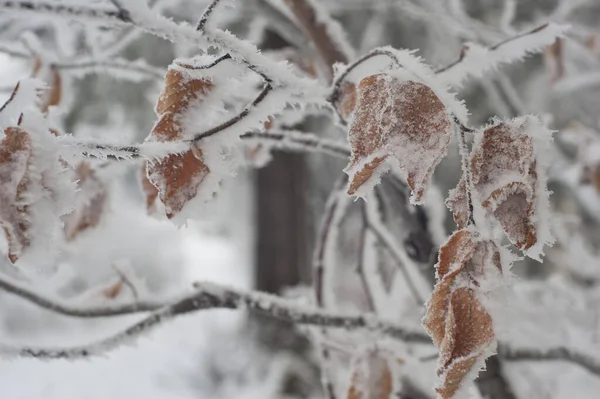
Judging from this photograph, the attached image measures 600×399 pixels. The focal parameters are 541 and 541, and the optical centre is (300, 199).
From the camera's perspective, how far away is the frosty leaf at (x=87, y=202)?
0.80 metres

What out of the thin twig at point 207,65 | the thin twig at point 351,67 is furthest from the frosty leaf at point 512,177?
the thin twig at point 207,65

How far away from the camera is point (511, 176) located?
0.44 metres

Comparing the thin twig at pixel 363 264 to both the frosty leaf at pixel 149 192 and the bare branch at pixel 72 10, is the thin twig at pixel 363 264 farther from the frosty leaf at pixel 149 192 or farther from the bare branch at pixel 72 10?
the bare branch at pixel 72 10

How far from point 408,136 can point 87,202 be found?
1.82 ft

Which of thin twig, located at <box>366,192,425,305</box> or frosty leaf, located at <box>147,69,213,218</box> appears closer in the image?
frosty leaf, located at <box>147,69,213,218</box>

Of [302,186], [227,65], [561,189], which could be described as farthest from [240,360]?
[227,65]

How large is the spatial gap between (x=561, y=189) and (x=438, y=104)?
469 cm

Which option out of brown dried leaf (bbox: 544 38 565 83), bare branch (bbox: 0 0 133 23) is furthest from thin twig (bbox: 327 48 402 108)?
brown dried leaf (bbox: 544 38 565 83)

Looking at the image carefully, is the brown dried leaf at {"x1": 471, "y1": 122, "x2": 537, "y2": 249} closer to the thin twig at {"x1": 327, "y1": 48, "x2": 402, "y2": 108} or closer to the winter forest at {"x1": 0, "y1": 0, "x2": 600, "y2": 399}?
the winter forest at {"x1": 0, "y1": 0, "x2": 600, "y2": 399}

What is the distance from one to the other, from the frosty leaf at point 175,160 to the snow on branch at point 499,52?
0.28m

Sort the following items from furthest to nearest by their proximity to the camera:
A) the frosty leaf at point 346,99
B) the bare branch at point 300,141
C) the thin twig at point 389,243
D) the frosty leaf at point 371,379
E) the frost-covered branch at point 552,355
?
the thin twig at point 389,243 → the frost-covered branch at point 552,355 → the frosty leaf at point 371,379 → the bare branch at point 300,141 → the frosty leaf at point 346,99

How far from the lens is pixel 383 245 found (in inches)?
42.6

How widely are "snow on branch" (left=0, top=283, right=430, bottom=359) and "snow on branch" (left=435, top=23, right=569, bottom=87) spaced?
0.38 meters

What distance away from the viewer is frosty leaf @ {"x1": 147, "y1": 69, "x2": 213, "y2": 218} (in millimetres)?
463
